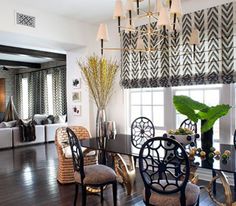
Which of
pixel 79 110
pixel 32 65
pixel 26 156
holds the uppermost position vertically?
pixel 32 65

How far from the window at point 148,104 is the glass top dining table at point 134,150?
108cm

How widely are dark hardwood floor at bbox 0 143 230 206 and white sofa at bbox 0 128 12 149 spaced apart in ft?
4.39

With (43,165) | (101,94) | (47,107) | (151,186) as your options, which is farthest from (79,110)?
(47,107)

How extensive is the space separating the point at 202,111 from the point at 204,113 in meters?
0.04

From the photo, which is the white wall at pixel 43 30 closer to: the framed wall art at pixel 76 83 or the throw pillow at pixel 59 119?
the framed wall art at pixel 76 83

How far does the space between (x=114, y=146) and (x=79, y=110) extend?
2449 mm

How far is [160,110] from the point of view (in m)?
4.66

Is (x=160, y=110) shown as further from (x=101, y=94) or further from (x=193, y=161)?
(x=193, y=161)

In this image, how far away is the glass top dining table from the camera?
2.23 m

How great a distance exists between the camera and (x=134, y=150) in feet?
9.58

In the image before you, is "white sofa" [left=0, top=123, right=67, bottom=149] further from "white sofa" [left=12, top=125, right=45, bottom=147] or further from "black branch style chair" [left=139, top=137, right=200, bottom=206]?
"black branch style chair" [left=139, top=137, right=200, bottom=206]

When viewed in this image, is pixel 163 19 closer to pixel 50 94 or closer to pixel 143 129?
pixel 143 129

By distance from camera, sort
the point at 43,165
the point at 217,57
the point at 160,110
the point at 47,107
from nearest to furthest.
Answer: the point at 217,57 < the point at 160,110 < the point at 43,165 < the point at 47,107

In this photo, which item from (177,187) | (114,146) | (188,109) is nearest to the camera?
(177,187)
